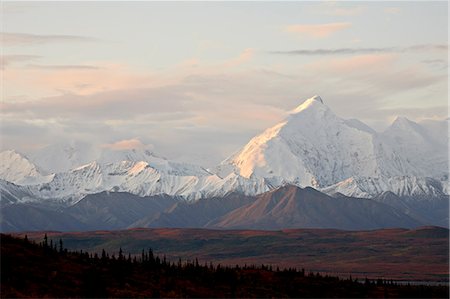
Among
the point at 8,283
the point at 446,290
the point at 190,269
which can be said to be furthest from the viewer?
the point at 446,290

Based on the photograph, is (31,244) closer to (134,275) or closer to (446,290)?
(134,275)

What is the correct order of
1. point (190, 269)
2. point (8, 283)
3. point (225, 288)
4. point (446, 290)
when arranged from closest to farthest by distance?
point (8, 283)
point (225, 288)
point (190, 269)
point (446, 290)

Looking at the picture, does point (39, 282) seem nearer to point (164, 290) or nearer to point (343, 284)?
point (164, 290)

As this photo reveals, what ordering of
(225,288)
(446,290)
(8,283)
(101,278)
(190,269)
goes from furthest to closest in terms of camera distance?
1. (446,290)
2. (190,269)
3. (225,288)
4. (101,278)
5. (8,283)

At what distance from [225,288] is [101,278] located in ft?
57.7

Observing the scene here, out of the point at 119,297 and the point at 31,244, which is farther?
the point at 31,244

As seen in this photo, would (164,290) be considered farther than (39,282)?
Yes

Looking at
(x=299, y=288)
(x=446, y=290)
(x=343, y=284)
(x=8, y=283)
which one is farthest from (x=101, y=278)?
(x=446, y=290)

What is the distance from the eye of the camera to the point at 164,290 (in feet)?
459

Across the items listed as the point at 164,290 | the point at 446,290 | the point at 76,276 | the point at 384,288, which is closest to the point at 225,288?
the point at 164,290

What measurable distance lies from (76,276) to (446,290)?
6130cm

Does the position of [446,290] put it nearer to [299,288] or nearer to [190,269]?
[299,288]

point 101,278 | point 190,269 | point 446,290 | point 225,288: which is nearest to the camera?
point 101,278

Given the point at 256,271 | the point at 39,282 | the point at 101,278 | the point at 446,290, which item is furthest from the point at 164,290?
the point at 446,290
